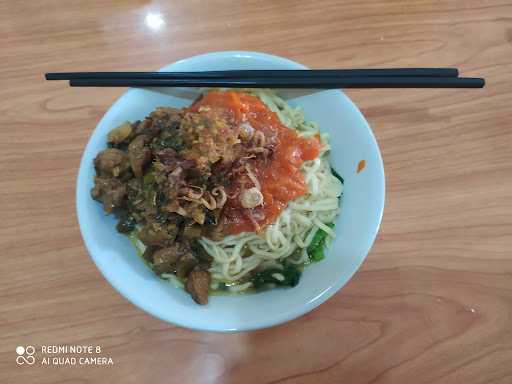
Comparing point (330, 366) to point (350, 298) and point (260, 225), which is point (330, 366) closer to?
point (350, 298)

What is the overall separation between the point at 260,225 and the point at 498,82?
1957 mm

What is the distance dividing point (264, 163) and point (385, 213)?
816 mm

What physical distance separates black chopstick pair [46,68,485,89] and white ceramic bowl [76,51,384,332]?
84 millimetres

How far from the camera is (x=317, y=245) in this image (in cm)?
203

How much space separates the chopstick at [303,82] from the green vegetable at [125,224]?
2.42 feet

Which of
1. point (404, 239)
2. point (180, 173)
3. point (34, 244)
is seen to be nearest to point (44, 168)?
point (34, 244)

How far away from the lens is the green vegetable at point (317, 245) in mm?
1979

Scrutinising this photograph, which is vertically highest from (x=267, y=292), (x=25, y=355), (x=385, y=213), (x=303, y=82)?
(x=303, y=82)

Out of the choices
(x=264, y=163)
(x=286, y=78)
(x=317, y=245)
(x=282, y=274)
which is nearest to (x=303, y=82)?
(x=286, y=78)

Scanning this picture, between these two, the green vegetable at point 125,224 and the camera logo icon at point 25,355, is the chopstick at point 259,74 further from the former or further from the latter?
the camera logo icon at point 25,355

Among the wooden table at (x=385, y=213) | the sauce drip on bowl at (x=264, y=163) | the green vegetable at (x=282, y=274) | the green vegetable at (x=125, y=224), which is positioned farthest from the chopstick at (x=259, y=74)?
the green vegetable at (x=282, y=274)

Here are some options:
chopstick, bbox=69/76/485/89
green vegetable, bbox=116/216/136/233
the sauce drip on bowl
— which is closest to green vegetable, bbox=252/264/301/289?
the sauce drip on bowl

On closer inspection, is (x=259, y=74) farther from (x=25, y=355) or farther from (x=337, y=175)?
(x=25, y=355)

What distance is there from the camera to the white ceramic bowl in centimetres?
167
